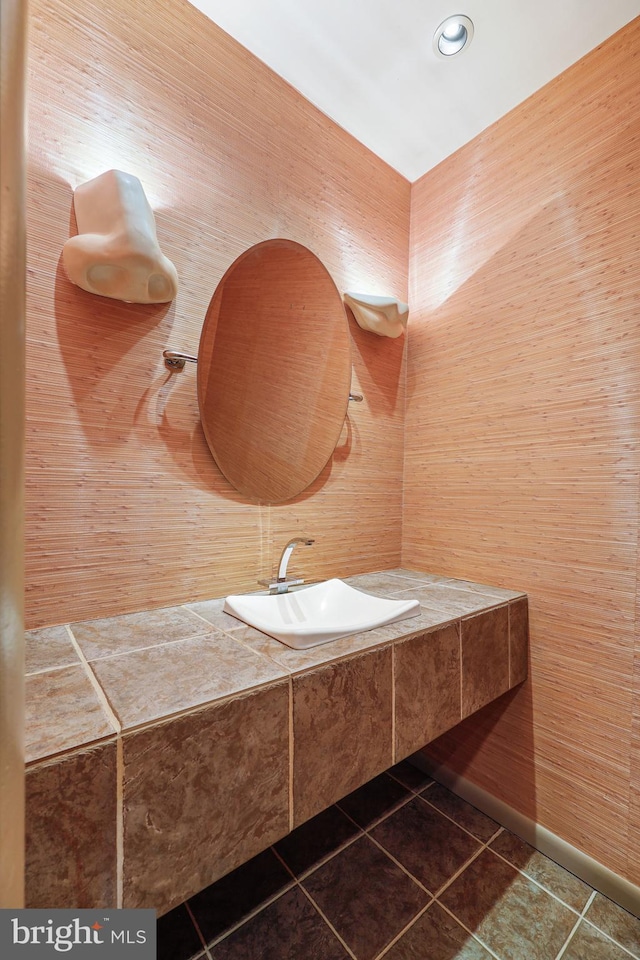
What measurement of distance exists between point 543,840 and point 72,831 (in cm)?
149

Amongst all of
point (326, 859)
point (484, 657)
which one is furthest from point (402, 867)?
point (484, 657)

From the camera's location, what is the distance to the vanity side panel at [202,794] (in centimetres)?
58

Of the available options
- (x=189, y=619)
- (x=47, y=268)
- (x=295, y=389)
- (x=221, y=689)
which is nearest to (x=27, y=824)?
(x=221, y=689)

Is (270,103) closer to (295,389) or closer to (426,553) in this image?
(295,389)

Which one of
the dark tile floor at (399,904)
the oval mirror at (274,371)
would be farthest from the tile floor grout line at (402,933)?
the oval mirror at (274,371)

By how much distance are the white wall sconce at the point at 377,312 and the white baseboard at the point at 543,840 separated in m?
1.78

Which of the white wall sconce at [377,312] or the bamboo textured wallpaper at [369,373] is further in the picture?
the white wall sconce at [377,312]

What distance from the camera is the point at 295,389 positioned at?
4.77ft

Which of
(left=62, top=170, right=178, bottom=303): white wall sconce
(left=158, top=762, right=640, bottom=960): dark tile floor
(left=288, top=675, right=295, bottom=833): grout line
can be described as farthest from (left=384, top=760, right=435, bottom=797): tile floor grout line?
(left=62, top=170, right=178, bottom=303): white wall sconce

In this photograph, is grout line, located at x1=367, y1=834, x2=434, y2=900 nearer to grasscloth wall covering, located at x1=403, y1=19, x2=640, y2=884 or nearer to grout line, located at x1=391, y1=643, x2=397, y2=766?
grasscloth wall covering, located at x1=403, y1=19, x2=640, y2=884

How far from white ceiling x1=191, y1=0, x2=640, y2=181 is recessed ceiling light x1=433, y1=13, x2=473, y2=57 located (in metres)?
0.02

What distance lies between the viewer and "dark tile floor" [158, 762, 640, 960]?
102 centimetres

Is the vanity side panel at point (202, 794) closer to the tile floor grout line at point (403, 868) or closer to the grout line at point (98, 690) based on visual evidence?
the grout line at point (98, 690)

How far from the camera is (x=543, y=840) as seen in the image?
1.31m
